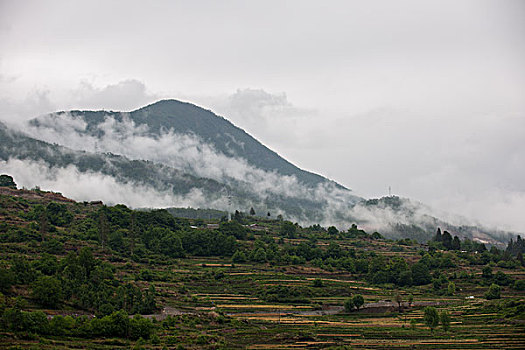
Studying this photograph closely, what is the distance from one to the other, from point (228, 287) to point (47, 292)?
42.7 metres

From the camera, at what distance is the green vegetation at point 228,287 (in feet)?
192

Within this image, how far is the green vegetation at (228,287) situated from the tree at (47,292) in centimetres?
12

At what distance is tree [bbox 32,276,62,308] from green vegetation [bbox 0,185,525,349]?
0.12m

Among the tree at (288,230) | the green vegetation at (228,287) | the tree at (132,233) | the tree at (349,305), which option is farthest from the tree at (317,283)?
the tree at (288,230)

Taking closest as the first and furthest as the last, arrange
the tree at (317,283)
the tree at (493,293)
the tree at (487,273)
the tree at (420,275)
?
the tree at (493,293) → the tree at (317,283) → the tree at (487,273) → the tree at (420,275)

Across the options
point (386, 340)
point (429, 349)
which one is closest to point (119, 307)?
point (386, 340)

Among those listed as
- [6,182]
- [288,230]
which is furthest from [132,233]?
[288,230]

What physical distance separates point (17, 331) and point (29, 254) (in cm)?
3727

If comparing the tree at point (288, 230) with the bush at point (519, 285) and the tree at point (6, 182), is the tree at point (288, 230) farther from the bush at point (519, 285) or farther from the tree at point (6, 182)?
the tree at point (6, 182)

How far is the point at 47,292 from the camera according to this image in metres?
61.1

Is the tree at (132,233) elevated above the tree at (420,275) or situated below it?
above

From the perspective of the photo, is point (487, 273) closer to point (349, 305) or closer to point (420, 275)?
point (420, 275)

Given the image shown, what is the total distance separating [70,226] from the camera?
115m

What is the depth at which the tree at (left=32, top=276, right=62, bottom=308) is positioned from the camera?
2388 inches
